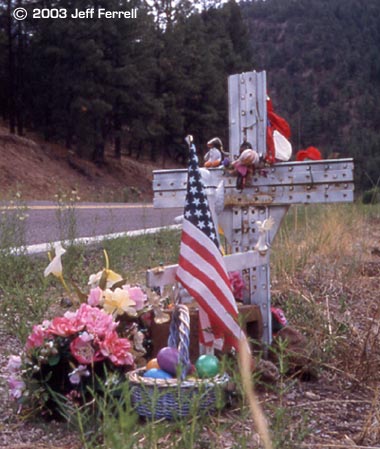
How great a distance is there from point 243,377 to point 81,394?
0.60m

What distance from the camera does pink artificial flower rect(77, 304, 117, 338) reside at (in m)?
2.88

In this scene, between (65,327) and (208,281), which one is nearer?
(65,327)

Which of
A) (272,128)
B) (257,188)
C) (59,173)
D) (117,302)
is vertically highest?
(272,128)

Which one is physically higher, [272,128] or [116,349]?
[272,128]

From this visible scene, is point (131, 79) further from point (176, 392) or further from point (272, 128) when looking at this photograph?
point (176, 392)

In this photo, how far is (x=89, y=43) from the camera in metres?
29.4

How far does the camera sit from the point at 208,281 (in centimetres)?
307

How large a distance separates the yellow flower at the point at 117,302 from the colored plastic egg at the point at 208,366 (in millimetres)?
400

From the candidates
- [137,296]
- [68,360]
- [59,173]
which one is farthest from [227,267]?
[59,173]

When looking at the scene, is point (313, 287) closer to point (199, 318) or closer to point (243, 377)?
point (199, 318)

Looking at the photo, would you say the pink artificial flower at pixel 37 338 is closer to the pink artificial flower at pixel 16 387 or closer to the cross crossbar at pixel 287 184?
the pink artificial flower at pixel 16 387

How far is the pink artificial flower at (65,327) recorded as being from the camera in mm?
2865

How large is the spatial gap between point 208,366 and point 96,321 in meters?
0.41

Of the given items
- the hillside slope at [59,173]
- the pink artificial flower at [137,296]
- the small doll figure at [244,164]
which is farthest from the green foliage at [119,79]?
the pink artificial flower at [137,296]
